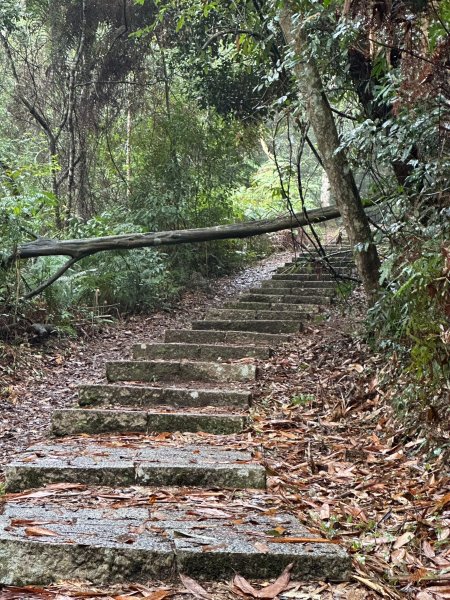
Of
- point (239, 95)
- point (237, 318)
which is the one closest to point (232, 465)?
point (237, 318)

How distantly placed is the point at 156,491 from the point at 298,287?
6.50 metres

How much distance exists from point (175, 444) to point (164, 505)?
1140 mm

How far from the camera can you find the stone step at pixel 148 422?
4.46 meters

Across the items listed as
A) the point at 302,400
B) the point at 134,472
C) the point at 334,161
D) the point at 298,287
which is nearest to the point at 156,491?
the point at 134,472

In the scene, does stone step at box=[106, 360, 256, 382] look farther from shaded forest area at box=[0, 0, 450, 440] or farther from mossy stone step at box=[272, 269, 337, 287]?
mossy stone step at box=[272, 269, 337, 287]

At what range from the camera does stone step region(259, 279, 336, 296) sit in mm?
8898

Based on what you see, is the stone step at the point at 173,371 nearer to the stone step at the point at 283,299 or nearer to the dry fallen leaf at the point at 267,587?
the stone step at the point at 283,299

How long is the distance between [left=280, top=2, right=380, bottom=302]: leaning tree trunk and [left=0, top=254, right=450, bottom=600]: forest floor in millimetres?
773

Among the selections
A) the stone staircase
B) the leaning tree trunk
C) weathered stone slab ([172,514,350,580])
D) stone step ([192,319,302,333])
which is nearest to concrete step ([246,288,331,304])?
stone step ([192,319,302,333])

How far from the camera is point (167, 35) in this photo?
10609 mm

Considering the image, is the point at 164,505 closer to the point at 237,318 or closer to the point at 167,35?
the point at 237,318

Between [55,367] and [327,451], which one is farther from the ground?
[55,367]

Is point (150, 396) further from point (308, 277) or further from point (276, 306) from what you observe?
point (308, 277)

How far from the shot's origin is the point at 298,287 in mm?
9438
